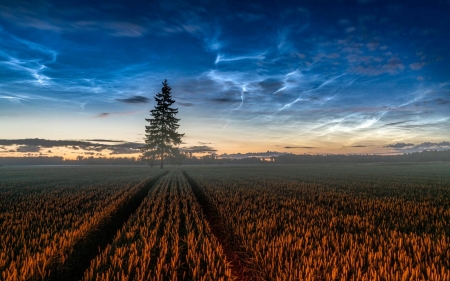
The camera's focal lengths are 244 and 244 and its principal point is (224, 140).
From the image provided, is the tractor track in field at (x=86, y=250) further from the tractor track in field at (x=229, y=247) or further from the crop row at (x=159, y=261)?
the tractor track in field at (x=229, y=247)

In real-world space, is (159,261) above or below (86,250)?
above

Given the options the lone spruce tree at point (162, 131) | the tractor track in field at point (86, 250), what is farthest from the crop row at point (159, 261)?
the lone spruce tree at point (162, 131)

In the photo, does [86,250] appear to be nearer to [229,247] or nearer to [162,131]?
[229,247]

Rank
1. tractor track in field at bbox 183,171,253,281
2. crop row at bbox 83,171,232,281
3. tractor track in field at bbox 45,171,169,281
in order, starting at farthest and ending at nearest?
tractor track in field at bbox 183,171,253,281
tractor track in field at bbox 45,171,169,281
crop row at bbox 83,171,232,281

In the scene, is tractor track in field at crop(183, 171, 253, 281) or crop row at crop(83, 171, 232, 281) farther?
tractor track in field at crop(183, 171, 253, 281)

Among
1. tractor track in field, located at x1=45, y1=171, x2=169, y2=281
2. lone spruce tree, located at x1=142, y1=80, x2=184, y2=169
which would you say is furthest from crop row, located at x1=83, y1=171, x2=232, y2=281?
lone spruce tree, located at x1=142, y1=80, x2=184, y2=169

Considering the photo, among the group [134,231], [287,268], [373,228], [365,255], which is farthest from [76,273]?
[373,228]

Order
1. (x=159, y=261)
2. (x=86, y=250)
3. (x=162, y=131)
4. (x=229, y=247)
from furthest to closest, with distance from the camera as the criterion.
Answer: (x=162, y=131), (x=229, y=247), (x=86, y=250), (x=159, y=261)

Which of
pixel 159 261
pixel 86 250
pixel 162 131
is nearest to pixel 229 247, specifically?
pixel 159 261

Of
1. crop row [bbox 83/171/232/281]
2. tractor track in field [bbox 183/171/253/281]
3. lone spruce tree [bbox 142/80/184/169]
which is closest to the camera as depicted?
crop row [bbox 83/171/232/281]

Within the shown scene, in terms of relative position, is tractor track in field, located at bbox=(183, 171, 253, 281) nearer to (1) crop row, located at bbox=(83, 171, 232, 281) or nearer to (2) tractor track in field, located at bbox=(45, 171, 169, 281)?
(1) crop row, located at bbox=(83, 171, 232, 281)

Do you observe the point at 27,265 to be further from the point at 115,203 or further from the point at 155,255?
the point at 115,203

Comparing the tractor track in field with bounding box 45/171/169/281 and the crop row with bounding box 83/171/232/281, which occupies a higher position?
the crop row with bounding box 83/171/232/281

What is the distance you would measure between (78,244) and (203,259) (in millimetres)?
4391
